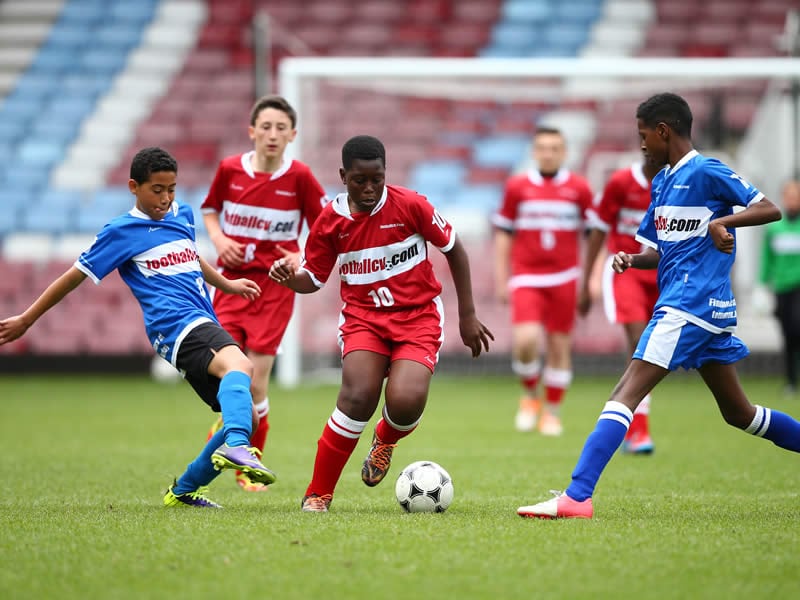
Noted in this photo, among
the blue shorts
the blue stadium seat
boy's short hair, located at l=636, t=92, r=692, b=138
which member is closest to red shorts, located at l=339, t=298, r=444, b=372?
the blue shorts

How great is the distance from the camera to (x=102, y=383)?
1608 cm

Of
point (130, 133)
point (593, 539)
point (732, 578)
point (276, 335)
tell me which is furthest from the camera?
point (130, 133)

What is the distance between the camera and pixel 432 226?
542 cm

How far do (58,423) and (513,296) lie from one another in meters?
4.65

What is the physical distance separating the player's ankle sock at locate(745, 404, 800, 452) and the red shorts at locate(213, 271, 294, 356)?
2.98 metres

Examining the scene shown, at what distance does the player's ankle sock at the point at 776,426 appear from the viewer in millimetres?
5301

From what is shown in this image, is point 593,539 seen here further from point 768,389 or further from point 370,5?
point 370,5

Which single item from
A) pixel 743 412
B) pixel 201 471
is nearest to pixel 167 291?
pixel 201 471

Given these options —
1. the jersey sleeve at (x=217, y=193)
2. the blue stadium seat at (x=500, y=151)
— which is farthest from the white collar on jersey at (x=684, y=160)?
the blue stadium seat at (x=500, y=151)

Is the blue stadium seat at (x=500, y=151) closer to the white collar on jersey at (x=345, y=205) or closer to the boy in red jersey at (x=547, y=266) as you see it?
the boy in red jersey at (x=547, y=266)

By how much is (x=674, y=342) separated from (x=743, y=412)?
609 mm

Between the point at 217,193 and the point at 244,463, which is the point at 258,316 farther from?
the point at 244,463

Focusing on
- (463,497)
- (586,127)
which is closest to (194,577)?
(463,497)

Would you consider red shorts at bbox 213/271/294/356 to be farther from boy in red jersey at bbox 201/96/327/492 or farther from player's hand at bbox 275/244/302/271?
player's hand at bbox 275/244/302/271
